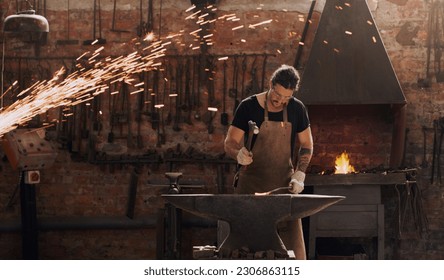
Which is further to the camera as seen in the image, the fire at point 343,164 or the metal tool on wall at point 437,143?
the metal tool on wall at point 437,143

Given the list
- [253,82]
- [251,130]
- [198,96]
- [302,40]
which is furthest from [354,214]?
[251,130]

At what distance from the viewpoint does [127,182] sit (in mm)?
8836

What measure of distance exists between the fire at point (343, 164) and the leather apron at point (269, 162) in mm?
2471

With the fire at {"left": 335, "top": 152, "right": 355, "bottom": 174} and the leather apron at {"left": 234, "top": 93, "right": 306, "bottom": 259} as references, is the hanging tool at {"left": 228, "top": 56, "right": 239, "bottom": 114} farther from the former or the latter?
the leather apron at {"left": 234, "top": 93, "right": 306, "bottom": 259}

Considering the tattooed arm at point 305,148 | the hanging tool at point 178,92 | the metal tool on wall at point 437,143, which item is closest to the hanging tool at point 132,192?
the hanging tool at point 178,92

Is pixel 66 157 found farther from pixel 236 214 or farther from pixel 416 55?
pixel 236 214

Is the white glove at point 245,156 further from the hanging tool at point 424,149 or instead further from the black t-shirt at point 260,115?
the hanging tool at point 424,149

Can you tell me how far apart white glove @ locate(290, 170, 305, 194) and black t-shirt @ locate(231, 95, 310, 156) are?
272 millimetres

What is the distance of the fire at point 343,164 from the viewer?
8.26 m

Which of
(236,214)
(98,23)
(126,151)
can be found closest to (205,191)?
(126,151)

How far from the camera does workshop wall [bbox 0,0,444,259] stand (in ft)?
28.2

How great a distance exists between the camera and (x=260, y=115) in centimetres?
569

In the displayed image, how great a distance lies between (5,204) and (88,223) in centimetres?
91

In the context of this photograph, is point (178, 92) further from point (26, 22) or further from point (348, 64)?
point (26, 22)
